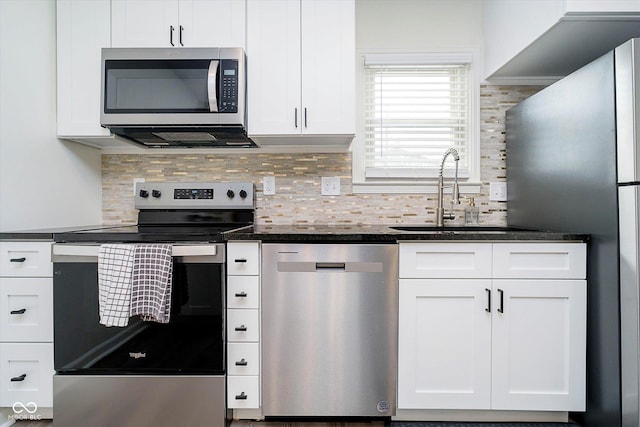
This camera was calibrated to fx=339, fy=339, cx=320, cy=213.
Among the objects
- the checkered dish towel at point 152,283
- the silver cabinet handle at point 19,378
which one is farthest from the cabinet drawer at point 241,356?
the silver cabinet handle at point 19,378

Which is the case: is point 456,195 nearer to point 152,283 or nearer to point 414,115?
point 414,115

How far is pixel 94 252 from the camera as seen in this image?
148 cm

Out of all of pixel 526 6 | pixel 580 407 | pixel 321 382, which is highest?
pixel 526 6

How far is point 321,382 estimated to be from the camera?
1525mm

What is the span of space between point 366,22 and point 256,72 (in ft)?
2.90

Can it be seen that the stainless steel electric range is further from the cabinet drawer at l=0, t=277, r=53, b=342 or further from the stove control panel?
the stove control panel

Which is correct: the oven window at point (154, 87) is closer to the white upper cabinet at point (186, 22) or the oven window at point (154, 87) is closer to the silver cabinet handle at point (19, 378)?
the white upper cabinet at point (186, 22)

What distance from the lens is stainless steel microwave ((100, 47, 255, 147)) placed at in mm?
1738

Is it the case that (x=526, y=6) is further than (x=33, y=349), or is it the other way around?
(x=526, y=6)

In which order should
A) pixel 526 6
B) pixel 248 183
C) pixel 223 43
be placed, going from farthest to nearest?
pixel 248 183
pixel 223 43
pixel 526 6

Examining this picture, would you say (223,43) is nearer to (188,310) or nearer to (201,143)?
(201,143)

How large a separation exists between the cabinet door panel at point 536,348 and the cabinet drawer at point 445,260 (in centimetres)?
12

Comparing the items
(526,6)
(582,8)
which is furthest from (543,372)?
(526,6)

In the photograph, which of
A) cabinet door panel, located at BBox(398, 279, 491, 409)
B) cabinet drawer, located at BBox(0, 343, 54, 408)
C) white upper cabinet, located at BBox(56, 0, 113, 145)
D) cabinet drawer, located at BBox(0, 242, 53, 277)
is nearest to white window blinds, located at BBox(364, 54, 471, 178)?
cabinet door panel, located at BBox(398, 279, 491, 409)
